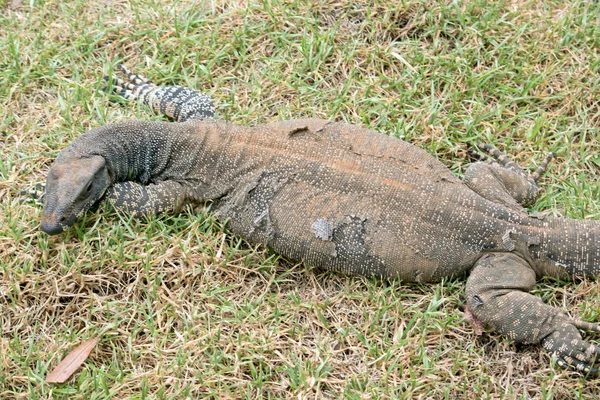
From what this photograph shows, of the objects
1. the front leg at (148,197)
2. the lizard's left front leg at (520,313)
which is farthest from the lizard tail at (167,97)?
the lizard's left front leg at (520,313)

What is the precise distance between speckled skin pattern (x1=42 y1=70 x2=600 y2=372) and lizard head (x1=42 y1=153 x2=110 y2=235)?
11mm

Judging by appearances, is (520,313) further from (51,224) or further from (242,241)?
(51,224)

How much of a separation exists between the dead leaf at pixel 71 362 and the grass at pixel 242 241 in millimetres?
69

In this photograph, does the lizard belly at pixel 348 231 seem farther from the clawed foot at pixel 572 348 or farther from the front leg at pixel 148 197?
the clawed foot at pixel 572 348

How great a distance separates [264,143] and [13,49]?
3064mm

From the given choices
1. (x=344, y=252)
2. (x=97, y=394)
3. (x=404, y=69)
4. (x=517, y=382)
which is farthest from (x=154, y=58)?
(x=517, y=382)

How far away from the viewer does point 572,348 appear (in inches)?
205

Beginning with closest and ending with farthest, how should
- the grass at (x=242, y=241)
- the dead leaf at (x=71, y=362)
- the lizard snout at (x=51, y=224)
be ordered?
the dead leaf at (x=71, y=362), the grass at (x=242, y=241), the lizard snout at (x=51, y=224)

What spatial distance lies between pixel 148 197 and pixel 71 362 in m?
1.50

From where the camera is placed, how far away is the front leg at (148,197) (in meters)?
5.97

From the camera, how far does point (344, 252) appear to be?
5648mm

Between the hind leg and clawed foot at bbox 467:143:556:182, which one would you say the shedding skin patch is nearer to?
the hind leg

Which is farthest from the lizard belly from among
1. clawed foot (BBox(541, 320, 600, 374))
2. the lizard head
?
the lizard head

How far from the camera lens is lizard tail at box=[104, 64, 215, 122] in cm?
676
